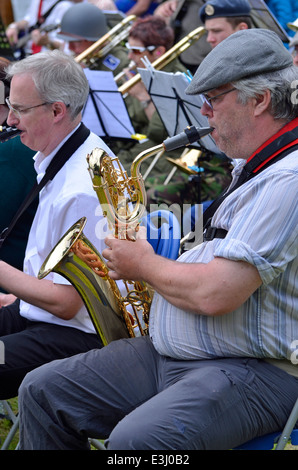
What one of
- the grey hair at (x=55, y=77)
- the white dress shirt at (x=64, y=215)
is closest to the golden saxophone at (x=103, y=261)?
the white dress shirt at (x=64, y=215)

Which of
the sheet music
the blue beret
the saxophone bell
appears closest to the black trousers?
the saxophone bell

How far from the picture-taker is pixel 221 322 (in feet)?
7.00

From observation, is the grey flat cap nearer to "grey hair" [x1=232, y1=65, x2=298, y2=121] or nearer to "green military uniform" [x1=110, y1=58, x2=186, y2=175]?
"grey hair" [x1=232, y1=65, x2=298, y2=121]

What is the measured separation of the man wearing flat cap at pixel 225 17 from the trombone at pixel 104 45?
1553mm

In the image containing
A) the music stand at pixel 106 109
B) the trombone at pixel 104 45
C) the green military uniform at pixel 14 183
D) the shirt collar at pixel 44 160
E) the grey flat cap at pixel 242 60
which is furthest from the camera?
the trombone at pixel 104 45

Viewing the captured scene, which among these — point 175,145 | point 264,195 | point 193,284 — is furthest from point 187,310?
point 175,145

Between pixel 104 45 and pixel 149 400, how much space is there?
5.39 metres

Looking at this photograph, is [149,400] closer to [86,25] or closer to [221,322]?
[221,322]

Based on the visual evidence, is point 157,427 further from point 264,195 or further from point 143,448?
point 264,195

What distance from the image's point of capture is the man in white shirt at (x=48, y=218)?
8.91 feet

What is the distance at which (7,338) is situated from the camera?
9.15ft

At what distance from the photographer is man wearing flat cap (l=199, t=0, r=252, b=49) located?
5402 mm

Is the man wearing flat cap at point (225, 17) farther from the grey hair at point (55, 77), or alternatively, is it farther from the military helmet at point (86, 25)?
the grey hair at point (55, 77)

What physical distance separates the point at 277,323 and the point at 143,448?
22.4 inches
